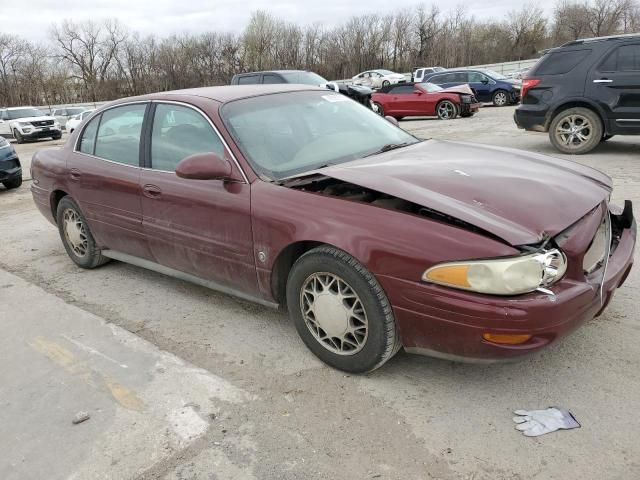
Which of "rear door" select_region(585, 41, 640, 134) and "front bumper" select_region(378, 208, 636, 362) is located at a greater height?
"rear door" select_region(585, 41, 640, 134)

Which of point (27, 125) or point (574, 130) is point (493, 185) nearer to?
point (574, 130)

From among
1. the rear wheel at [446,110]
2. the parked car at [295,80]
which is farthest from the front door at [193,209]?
the rear wheel at [446,110]

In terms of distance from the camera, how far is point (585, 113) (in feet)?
27.6

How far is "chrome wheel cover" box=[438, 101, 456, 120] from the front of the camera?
17.4 m

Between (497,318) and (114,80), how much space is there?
196 feet

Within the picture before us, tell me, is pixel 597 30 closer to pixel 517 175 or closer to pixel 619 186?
pixel 619 186

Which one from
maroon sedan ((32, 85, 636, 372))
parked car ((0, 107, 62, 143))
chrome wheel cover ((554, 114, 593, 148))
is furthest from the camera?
parked car ((0, 107, 62, 143))

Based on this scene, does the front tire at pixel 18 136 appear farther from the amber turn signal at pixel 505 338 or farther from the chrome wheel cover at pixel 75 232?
the amber turn signal at pixel 505 338

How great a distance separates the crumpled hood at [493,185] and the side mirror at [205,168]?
1.99 feet

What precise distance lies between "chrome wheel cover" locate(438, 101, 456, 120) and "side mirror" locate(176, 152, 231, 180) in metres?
15.4

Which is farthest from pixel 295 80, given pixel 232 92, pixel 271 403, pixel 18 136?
pixel 18 136

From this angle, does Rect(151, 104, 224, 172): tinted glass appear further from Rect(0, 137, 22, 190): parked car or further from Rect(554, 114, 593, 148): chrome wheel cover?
Rect(0, 137, 22, 190): parked car

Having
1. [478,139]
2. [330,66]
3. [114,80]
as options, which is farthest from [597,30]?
[478,139]

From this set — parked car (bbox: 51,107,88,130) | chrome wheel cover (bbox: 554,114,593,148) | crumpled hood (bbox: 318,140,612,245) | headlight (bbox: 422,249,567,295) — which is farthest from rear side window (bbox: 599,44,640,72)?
parked car (bbox: 51,107,88,130)
